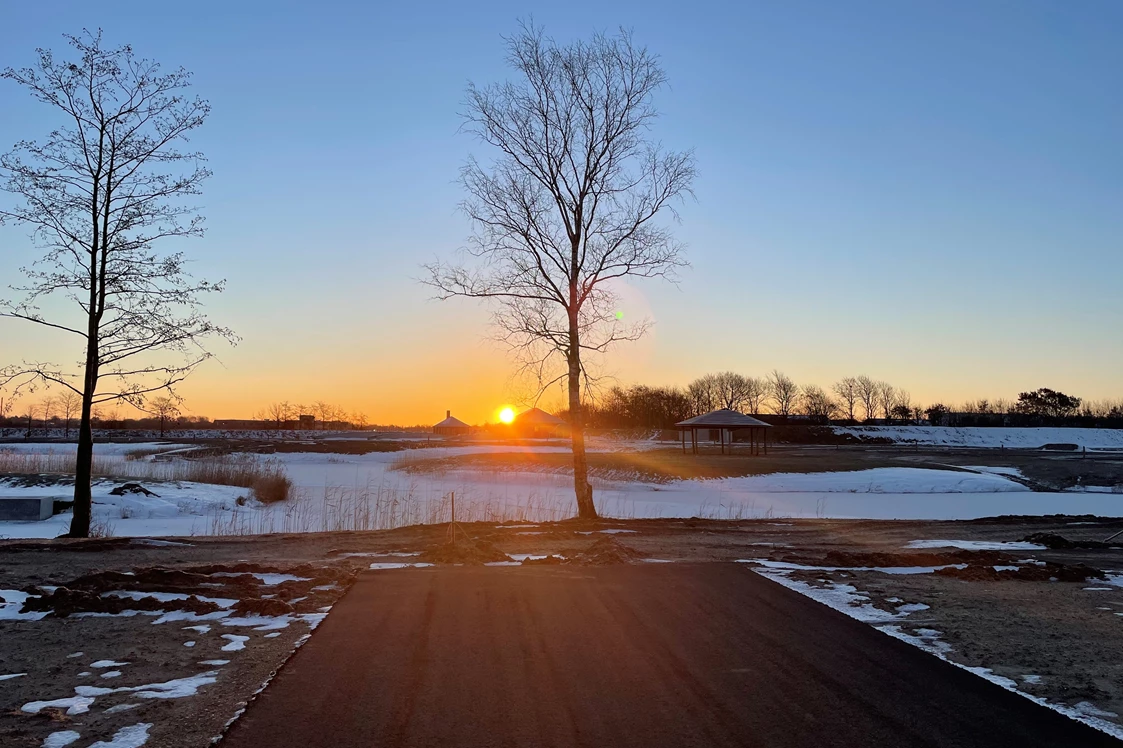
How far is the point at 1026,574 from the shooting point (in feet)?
37.3

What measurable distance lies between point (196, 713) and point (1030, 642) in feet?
23.3

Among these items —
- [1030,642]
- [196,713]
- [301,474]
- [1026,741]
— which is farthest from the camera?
[301,474]

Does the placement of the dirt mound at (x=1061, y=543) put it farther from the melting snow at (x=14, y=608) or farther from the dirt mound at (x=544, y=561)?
the melting snow at (x=14, y=608)

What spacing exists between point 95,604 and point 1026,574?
471 inches

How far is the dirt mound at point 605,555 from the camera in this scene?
39.1 feet

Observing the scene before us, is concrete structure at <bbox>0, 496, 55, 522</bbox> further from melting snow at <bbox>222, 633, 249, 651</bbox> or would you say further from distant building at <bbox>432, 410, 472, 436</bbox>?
distant building at <bbox>432, 410, 472, 436</bbox>

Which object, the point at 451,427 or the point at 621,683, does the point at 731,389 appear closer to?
the point at 451,427

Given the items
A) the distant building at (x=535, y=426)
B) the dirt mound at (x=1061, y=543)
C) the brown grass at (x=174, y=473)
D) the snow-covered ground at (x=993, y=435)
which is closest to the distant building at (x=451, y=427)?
the distant building at (x=535, y=426)

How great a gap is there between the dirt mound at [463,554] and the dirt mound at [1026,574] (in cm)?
→ 662

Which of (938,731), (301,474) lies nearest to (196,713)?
(938,731)

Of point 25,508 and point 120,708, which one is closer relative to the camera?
point 120,708

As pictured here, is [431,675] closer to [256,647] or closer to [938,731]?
[256,647]

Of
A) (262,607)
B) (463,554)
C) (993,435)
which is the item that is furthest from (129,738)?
(993,435)

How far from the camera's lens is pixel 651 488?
111 feet
